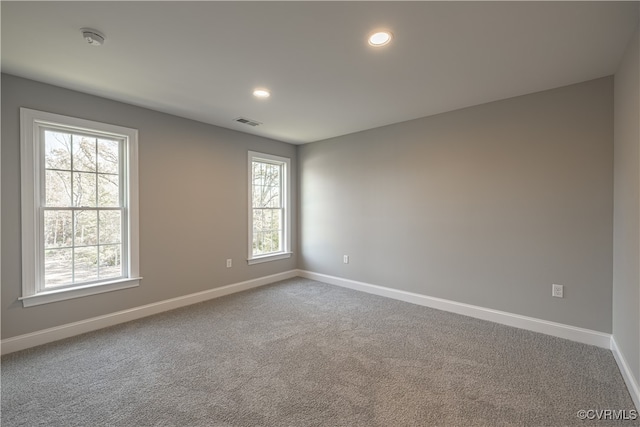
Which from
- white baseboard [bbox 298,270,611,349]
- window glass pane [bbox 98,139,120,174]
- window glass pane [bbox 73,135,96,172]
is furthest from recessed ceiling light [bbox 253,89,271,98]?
white baseboard [bbox 298,270,611,349]

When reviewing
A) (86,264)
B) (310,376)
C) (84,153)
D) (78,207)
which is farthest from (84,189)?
(310,376)

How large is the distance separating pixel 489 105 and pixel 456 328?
248 cm

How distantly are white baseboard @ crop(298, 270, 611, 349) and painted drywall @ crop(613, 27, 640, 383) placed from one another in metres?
0.19

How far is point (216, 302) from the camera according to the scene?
12.8 ft

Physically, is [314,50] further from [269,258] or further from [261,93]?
[269,258]

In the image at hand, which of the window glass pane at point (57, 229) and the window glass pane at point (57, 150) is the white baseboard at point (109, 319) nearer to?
the window glass pane at point (57, 229)

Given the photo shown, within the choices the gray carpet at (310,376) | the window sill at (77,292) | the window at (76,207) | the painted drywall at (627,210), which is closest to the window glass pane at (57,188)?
the window at (76,207)

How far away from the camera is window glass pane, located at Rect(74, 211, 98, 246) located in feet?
9.79

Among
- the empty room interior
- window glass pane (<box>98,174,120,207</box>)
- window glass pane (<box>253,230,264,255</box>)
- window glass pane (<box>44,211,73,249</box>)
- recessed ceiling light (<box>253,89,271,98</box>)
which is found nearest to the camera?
the empty room interior

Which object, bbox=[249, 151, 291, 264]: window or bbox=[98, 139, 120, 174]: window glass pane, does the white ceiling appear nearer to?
bbox=[98, 139, 120, 174]: window glass pane

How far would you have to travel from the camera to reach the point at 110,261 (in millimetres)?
3223

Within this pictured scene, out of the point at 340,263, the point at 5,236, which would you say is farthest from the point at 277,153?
the point at 5,236

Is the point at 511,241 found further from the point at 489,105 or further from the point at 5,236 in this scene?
the point at 5,236

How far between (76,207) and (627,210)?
4.87 meters
